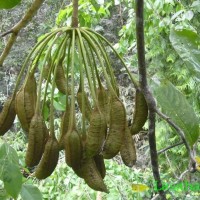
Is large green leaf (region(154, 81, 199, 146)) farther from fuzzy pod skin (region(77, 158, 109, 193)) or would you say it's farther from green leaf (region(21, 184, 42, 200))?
green leaf (region(21, 184, 42, 200))

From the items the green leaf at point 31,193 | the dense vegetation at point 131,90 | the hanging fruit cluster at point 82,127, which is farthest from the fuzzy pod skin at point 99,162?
the green leaf at point 31,193

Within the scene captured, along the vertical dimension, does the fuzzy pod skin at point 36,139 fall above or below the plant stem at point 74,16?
below

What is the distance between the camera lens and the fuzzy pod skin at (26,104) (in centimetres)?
60

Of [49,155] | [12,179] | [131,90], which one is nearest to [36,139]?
[49,155]

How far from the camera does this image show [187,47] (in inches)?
22.6

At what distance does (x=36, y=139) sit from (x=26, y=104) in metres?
0.06

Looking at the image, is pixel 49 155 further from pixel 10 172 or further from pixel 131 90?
pixel 131 90

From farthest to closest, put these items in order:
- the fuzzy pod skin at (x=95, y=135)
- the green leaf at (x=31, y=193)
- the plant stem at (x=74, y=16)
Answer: the green leaf at (x=31, y=193) → the plant stem at (x=74, y=16) → the fuzzy pod skin at (x=95, y=135)

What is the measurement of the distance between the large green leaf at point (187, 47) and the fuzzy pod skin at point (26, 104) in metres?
0.21

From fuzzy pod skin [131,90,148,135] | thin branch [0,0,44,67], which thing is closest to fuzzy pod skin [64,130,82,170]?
fuzzy pod skin [131,90,148,135]

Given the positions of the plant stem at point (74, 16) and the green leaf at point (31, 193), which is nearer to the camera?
the plant stem at point (74, 16)

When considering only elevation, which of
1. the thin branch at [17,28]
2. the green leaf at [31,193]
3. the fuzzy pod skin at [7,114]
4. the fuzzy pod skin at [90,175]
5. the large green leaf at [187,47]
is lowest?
the green leaf at [31,193]

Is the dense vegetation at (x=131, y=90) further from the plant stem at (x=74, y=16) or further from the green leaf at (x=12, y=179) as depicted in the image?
the plant stem at (x=74, y=16)

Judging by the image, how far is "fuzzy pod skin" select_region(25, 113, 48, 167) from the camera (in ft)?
1.86
